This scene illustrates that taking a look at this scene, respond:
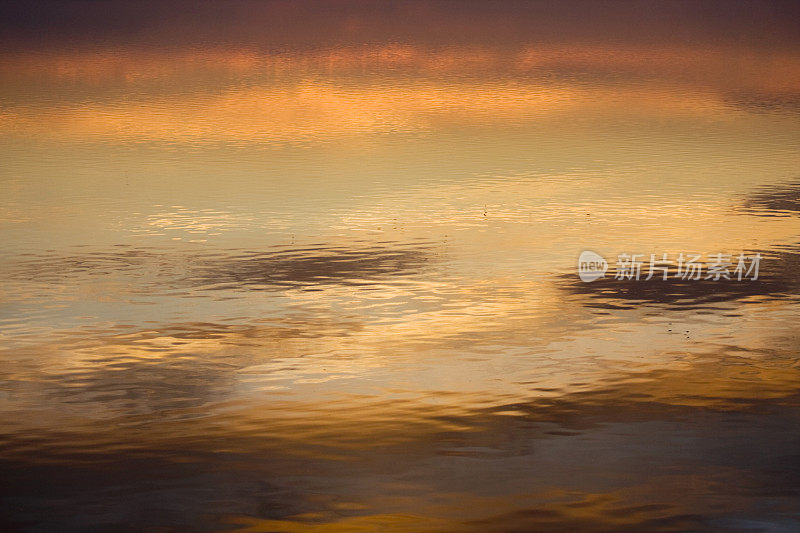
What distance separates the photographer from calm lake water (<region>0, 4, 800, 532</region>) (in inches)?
113

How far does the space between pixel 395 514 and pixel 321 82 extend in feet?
27.6

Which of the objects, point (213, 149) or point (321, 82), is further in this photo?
point (321, 82)

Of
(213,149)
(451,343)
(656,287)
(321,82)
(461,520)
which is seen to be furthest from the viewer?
(321,82)

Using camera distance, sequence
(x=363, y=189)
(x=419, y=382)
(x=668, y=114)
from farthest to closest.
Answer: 1. (x=668, y=114)
2. (x=363, y=189)
3. (x=419, y=382)

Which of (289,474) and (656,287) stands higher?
(656,287)

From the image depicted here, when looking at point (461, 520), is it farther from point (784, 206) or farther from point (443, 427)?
point (784, 206)

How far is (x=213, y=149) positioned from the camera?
7.92 meters

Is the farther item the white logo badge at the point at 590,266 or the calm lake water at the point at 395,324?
the white logo badge at the point at 590,266

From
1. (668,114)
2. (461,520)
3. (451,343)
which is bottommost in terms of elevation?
(461,520)

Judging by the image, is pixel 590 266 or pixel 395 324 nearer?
pixel 395 324

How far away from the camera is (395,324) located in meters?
4.27

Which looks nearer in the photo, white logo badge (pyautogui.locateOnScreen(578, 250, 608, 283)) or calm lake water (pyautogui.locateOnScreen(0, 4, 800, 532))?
calm lake water (pyautogui.locateOnScreen(0, 4, 800, 532))

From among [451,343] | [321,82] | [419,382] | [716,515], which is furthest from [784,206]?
[321,82]

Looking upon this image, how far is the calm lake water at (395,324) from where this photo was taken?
113 inches
